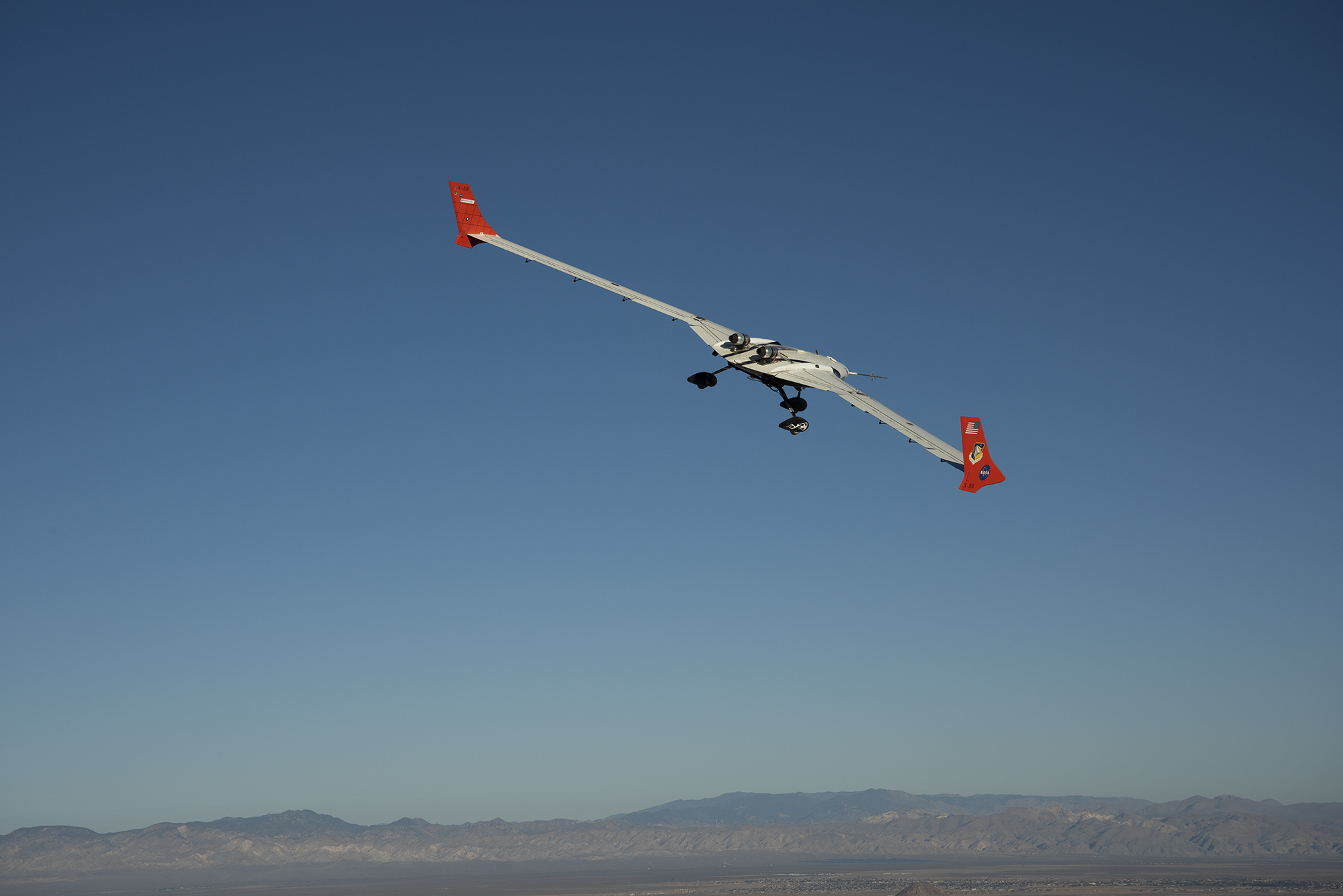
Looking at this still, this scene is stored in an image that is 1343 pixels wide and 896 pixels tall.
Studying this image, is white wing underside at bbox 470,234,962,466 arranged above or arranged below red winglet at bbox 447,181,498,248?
below

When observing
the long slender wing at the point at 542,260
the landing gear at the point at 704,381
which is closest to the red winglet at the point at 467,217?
A: the long slender wing at the point at 542,260

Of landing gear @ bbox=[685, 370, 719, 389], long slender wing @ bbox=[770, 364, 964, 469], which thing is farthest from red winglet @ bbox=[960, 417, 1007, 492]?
landing gear @ bbox=[685, 370, 719, 389]

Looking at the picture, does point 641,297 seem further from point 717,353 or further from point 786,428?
point 786,428

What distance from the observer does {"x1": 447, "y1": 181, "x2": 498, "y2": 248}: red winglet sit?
52.8 m

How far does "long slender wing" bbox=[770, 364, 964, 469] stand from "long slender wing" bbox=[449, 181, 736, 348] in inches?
151

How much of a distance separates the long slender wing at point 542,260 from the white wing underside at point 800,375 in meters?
0.03

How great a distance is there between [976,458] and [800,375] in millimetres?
9089

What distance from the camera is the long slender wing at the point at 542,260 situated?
164ft

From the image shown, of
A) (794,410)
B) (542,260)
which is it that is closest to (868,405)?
(794,410)

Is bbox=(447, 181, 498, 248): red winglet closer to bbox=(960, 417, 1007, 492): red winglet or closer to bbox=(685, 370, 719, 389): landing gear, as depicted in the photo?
bbox=(685, 370, 719, 389): landing gear

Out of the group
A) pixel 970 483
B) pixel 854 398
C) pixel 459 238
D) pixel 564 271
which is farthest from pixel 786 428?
pixel 459 238

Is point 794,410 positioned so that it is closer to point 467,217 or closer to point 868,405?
point 868,405

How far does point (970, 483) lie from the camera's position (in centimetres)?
4894

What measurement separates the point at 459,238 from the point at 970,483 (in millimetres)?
27503
